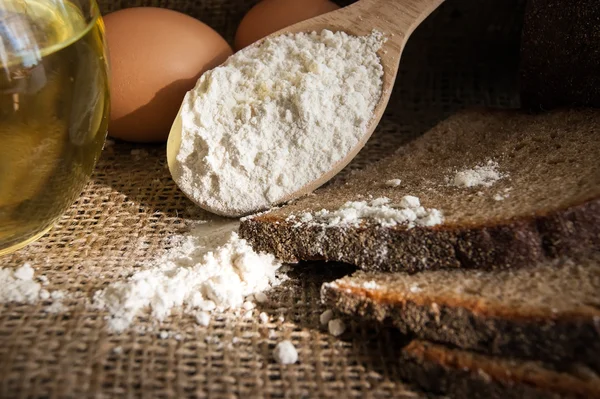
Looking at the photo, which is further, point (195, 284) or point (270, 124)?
point (270, 124)

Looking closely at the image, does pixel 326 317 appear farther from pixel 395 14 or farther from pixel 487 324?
pixel 395 14

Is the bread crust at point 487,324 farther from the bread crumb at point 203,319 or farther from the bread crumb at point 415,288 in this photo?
the bread crumb at point 203,319

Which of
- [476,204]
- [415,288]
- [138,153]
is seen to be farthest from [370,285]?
[138,153]

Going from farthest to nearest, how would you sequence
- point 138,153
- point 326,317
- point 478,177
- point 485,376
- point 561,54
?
point 138,153
point 561,54
point 478,177
point 326,317
point 485,376

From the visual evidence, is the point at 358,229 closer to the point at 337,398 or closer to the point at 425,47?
the point at 337,398

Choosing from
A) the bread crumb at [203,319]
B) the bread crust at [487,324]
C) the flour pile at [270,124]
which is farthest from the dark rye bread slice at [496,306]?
the flour pile at [270,124]

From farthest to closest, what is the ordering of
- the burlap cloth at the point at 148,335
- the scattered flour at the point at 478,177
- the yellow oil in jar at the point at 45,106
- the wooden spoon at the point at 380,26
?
the wooden spoon at the point at 380,26, the scattered flour at the point at 478,177, the yellow oil in jar at the point at 45,106, the burlap cloth at the point at 148,335

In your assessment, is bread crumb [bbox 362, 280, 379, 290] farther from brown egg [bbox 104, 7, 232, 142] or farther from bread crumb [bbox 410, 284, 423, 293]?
brown egg [bbox 104, 7, 232, 142]
